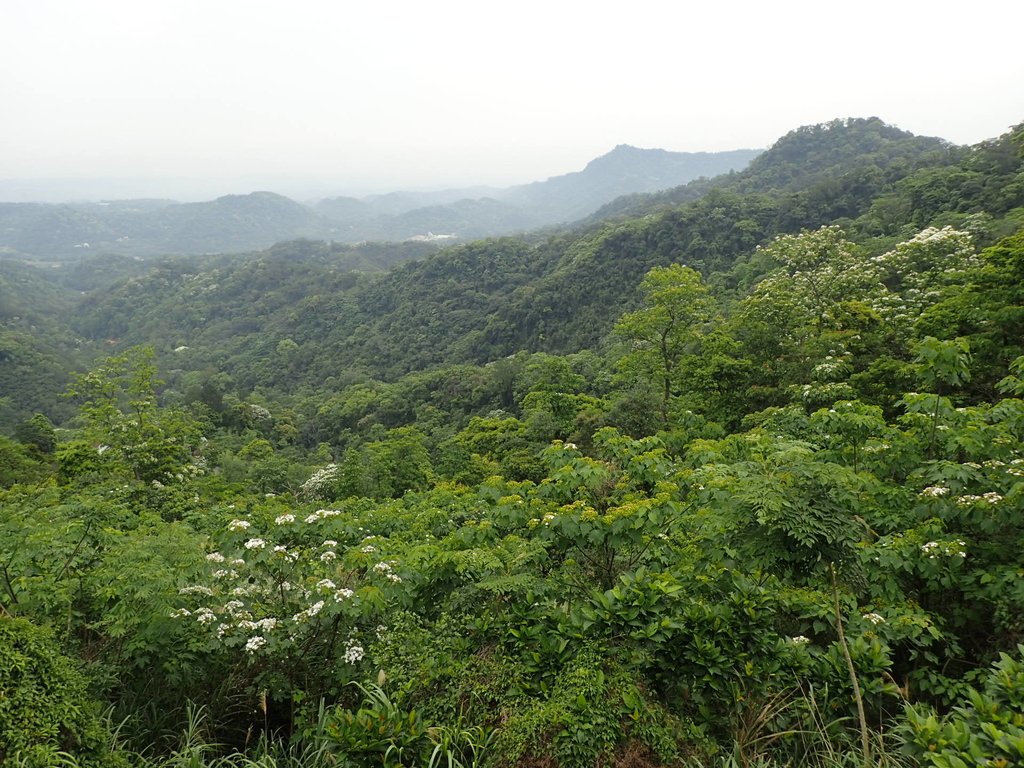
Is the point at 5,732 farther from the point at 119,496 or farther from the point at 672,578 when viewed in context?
the point at 119,496

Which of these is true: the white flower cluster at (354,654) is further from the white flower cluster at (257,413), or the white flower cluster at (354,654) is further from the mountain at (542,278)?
the white flower cluster at (257,413)

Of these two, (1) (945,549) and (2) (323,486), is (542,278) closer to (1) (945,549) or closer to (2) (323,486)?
(2) (323,486)

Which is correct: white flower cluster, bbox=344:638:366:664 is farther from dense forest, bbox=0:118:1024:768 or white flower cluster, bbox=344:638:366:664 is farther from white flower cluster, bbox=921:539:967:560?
white flower cluster, bbox=921:539:967:560

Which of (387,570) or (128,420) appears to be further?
(128,420)

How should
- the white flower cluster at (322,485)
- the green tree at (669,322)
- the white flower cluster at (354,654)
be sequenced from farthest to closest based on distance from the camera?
the white flower cluster at (322,485) < the green tree at (669,322) < the white flower cluster at (354,654)

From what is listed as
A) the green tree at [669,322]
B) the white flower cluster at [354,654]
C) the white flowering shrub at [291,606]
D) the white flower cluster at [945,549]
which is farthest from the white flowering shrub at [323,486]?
the white flower cluster at [945,549]

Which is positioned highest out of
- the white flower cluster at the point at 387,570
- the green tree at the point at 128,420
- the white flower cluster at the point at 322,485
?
the white flower cluster at the point at 387,570

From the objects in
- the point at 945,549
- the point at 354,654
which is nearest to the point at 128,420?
the point at 354,654

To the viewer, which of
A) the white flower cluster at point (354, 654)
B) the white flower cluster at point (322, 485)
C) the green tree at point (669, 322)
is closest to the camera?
the white flower cluster at point (354, 654)

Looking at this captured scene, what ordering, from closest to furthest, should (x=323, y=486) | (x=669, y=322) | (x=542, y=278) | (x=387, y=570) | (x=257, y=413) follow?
(x=387, y=570) < (x=669, y=322) < (x=323, y=486) < (x=257, y=413) < (x=542, y=278)

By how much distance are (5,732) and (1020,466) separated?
6.14 metres

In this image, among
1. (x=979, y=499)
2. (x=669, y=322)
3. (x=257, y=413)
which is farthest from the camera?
(x=257, y=413)

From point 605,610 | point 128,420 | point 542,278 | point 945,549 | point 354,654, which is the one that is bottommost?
point 542,278

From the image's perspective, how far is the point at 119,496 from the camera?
33.1 ft
